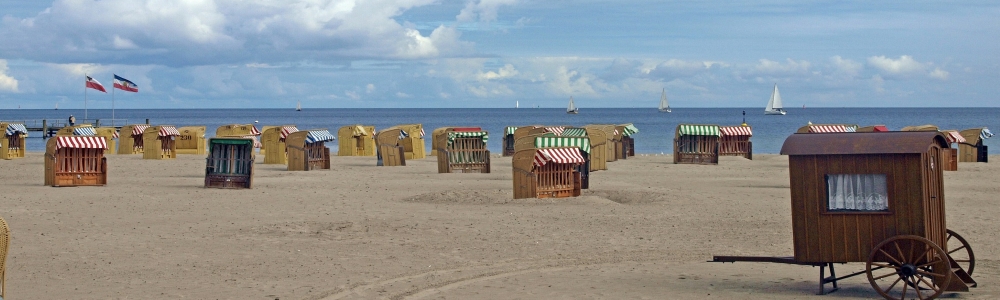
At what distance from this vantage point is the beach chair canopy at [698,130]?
34031 millimetres

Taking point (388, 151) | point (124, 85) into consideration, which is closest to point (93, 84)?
point (124, 85)

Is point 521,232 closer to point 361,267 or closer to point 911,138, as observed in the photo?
point 361,267

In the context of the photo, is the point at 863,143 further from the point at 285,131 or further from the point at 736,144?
the point at 736,144

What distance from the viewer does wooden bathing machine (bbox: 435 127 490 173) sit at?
28328mm

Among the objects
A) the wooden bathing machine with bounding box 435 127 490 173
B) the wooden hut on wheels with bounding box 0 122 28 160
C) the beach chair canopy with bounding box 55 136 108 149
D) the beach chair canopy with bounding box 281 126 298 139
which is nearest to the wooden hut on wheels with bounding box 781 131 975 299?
the beach chair canopy with bounding box 55 136 108 149

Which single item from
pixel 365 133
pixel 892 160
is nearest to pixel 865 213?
pixel 892 160

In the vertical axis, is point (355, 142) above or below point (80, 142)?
above

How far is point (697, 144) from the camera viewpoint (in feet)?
113

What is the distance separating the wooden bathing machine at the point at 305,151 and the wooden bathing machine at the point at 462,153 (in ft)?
12.6

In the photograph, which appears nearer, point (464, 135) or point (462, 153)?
point (462, 153)

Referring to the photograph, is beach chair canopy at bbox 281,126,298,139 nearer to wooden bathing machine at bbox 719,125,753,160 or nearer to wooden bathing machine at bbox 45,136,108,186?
wooden bathing machine at bbox 45,136,108,186

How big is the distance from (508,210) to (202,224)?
5.02m

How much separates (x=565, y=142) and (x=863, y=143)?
1303cm

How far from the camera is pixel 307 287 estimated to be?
10.7 m
